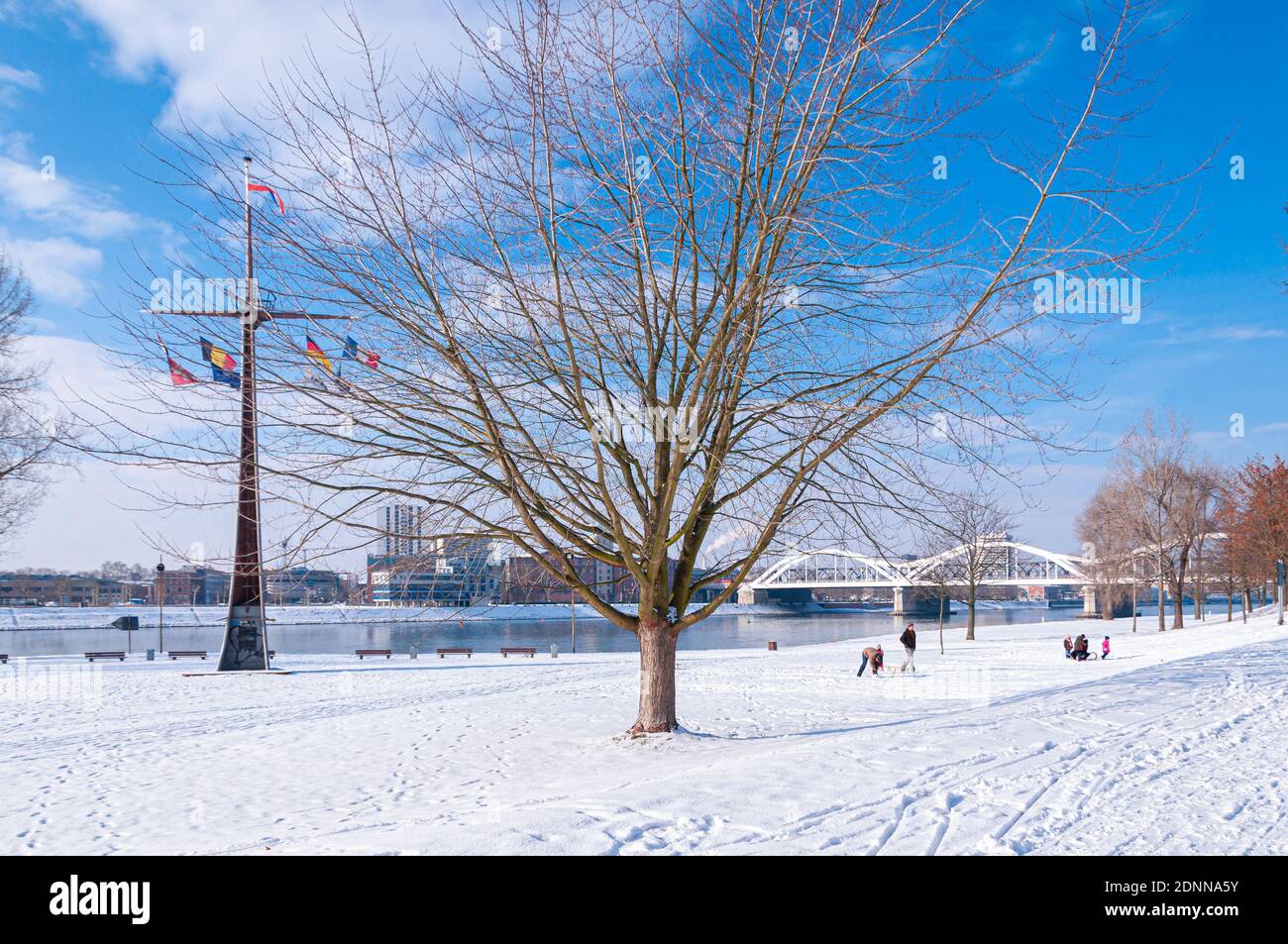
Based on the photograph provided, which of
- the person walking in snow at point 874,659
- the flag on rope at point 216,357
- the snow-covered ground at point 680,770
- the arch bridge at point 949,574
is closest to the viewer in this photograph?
the snow-covered ground at point 680,770

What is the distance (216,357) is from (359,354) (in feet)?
6.08

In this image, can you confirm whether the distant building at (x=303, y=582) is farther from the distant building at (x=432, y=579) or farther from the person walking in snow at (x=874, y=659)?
the person walking in snow at (x=874, y=659)

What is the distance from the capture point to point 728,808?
19.6 feet

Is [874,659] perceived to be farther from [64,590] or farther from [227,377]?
[64,590]

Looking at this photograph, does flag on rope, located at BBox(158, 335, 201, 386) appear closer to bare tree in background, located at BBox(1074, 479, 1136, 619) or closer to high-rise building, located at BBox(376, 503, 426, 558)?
high-rise building, located at BBox(376, 503, 426, 558)

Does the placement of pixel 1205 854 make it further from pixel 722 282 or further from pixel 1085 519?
pixel 1085 519

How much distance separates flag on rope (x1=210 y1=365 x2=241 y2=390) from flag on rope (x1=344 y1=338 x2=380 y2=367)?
1.10 metres

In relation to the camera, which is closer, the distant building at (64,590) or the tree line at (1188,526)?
the tree line at (1188,526)

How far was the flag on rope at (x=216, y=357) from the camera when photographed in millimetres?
7965

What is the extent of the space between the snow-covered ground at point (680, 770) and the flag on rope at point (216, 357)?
4.36 meters

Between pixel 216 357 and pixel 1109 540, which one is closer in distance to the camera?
pixel 216 357

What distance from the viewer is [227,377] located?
28.2 feet

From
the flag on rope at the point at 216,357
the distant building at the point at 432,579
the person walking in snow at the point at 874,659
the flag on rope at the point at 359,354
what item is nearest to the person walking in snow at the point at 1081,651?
the person walking in snow at the point at 874,659

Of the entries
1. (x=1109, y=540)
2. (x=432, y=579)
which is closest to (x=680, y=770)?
(x=432, y=579)
